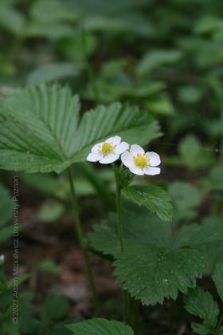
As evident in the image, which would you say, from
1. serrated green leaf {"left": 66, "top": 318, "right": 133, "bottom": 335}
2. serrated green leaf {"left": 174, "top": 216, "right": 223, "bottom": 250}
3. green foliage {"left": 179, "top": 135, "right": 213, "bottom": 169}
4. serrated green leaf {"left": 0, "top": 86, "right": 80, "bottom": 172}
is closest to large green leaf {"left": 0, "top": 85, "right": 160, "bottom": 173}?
serrated green leaf {"left": 0, "top": 86, "right": 80, "bottom": 172}

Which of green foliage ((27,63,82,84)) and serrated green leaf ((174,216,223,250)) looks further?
green foliage ((27,63,82,84))

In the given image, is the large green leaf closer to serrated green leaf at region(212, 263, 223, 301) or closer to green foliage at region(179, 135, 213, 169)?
serrated green leaf at region(212, 263, 223, 301)

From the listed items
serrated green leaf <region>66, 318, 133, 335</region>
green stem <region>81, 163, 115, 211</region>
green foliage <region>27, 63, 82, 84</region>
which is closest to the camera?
serrated green leaf <region>66, 318, 133, 335</region>

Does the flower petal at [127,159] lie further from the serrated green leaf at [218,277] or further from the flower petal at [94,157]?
the serrated green leaf at [218,277]

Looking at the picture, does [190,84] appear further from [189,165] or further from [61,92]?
[61,92]

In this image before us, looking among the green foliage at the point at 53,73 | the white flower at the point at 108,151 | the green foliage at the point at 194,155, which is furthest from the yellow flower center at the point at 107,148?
the green foliage at the point at 53,73
